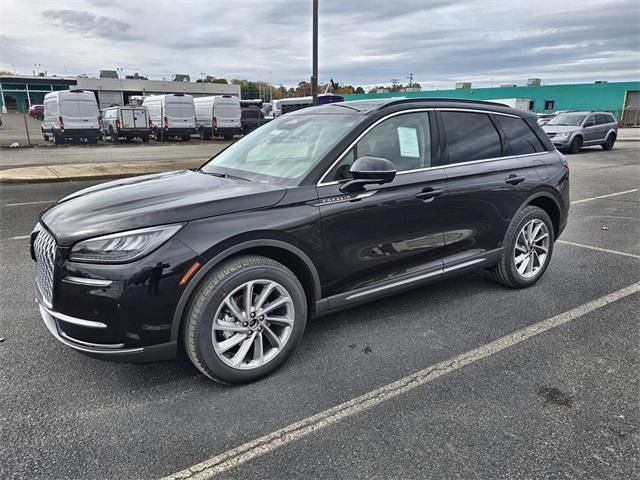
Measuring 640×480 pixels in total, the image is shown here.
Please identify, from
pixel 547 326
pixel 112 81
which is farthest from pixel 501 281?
pixel 112 81

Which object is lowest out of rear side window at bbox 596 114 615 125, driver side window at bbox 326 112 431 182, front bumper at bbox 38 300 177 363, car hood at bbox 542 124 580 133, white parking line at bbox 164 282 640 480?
white parking line at bbox 164 282 640 480

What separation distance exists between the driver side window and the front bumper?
1.53 m

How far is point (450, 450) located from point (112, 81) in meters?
74.8

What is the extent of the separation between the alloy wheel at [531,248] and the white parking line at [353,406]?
65cm

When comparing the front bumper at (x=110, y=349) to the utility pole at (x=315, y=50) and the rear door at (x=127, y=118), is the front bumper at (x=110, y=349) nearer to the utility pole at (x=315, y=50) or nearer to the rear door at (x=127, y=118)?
the utility pole at (x=315, y=50)

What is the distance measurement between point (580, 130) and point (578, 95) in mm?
34022

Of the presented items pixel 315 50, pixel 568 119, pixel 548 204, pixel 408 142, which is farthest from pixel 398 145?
pixel 568 119

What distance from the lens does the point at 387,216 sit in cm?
347

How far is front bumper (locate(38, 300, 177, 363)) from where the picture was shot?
2637 millimetres

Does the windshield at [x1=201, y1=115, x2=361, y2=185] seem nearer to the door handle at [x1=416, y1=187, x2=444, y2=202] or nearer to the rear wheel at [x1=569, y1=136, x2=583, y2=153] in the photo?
the door handle at [x1=416, y1=187, x2=444, y2=202]

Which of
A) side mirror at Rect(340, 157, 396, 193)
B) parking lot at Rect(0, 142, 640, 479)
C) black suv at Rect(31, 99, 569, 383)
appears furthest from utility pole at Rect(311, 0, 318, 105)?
side mirror at Rect(340, 157, 396, 193)

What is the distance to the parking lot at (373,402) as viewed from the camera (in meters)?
2.31

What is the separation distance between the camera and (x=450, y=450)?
2393mm

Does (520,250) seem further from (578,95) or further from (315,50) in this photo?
(578,95)
